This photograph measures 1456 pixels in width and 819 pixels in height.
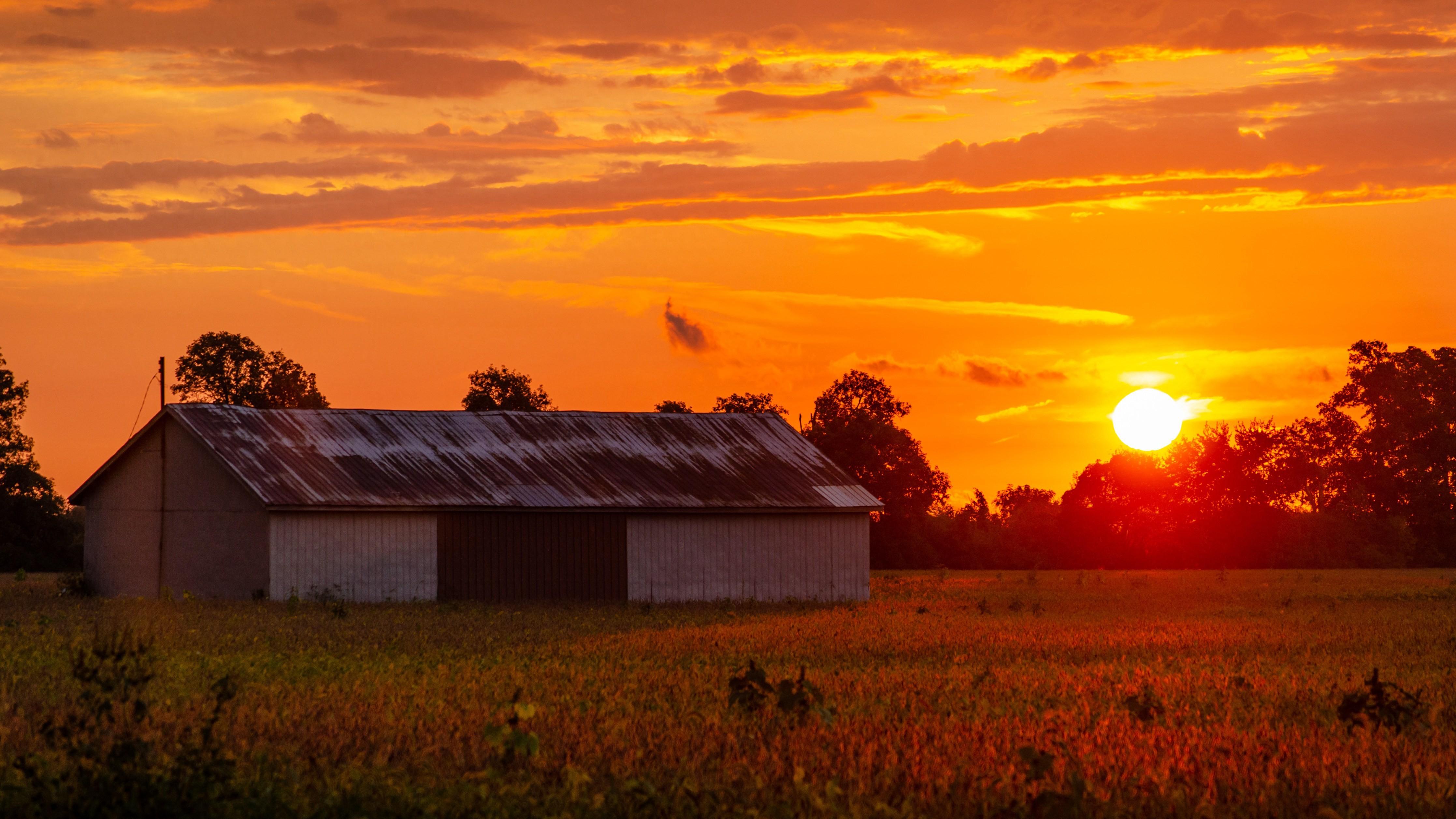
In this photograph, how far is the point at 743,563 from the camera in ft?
137

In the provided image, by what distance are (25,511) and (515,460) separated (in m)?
36.8

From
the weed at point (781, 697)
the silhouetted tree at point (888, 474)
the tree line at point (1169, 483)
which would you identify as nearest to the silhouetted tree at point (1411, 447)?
the tree line at point (1169, 483)

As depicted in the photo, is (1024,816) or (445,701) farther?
(445,701)

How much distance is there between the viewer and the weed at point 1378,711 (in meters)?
14.8

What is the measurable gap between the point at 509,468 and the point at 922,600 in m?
11.9

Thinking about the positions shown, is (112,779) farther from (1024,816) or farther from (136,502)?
(136,502)

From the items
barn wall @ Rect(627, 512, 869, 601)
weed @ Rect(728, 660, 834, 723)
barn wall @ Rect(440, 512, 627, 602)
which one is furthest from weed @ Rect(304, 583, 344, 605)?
weed @ Rect(728, 660, 834, 723)

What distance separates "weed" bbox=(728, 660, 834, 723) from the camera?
15.0m

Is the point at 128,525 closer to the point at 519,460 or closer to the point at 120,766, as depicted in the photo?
the point at 519,460

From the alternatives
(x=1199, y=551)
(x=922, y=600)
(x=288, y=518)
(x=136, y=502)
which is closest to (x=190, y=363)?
(x=136, y=502)

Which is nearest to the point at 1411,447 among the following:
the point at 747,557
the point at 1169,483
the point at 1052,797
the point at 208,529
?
the point at 1169,483

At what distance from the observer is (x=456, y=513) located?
39.3m

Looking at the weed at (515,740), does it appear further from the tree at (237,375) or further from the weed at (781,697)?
the tree at (237,375)

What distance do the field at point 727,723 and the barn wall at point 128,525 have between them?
1179 centimetres
